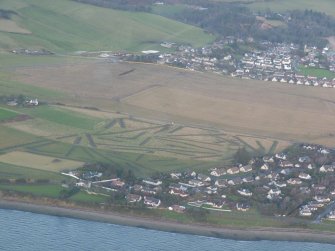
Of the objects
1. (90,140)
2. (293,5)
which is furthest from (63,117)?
(293,5)

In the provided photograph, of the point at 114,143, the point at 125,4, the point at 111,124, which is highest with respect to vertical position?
the point at 125,4

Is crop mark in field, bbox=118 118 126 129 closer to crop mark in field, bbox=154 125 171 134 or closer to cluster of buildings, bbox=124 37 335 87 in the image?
crop mark in field, bbox=154 125 171 134

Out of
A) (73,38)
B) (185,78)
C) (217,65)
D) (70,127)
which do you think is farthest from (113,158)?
(73,38)

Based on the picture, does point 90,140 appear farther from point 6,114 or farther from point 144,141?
point 6,114

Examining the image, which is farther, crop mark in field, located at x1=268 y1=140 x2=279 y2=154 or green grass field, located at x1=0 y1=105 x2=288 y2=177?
crop mark in field, located at x1=268 y1=140 x2=279 y2=154

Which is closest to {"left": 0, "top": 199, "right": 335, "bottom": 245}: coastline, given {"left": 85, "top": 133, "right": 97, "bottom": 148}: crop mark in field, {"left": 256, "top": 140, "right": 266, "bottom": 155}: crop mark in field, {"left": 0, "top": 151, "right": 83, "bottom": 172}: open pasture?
{"left": 0, "top": 151, "right": 83, "bottom": 172}: open pasture

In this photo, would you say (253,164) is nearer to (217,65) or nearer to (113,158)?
(113,158)

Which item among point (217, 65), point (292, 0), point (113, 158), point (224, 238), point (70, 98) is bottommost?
point (224, 238)
